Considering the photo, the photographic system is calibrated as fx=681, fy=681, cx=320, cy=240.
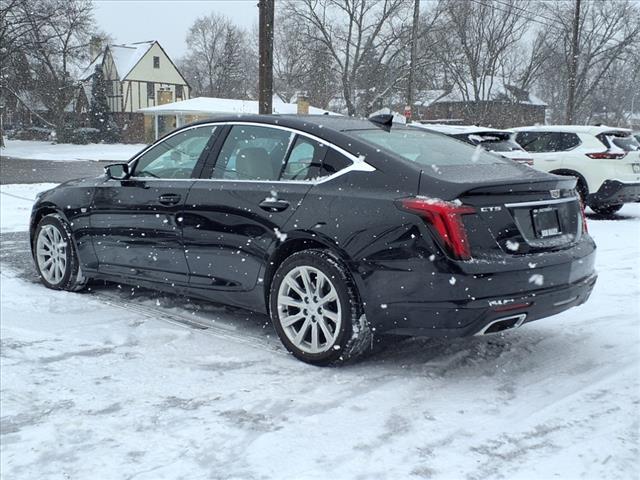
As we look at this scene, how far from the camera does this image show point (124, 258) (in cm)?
544

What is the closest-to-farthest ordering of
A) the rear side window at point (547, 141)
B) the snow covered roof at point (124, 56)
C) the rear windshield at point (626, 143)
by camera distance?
the rear windshield at point (626, 143)
the rear side window at point (547, 141)
the snow covered roof at point (124, 56)

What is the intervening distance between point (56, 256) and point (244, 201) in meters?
2.44

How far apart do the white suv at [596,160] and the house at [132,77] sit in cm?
4864

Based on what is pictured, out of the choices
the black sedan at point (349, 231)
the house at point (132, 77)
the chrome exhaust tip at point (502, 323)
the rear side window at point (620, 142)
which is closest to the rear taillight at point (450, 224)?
the black sedan at point (349, 231)

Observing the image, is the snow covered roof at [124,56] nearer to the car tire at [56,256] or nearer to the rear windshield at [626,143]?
the rear windshield at [626,143]

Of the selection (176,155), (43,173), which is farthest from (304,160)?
(43,173)

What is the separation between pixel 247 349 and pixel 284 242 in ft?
2.61

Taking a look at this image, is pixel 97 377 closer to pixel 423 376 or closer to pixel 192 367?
pixel 192 367

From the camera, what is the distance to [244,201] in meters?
4.50

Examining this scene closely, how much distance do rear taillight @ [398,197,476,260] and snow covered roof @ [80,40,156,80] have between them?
191ft

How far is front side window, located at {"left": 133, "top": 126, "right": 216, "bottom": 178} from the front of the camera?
199 inches

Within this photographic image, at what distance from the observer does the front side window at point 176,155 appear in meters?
5.05

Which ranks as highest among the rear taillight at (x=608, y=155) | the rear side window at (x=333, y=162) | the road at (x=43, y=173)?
the rear side window at (x=333, y=162)

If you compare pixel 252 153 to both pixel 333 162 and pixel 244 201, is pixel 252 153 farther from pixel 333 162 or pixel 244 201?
pixel 333 162
